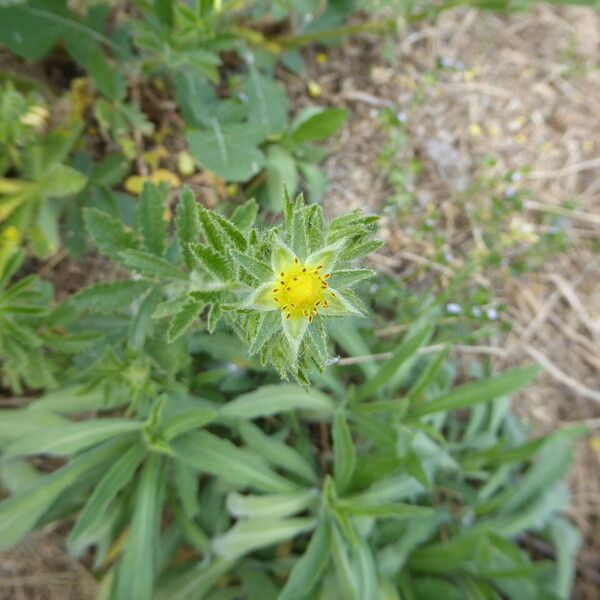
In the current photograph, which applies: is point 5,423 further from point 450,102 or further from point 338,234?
point 450,102

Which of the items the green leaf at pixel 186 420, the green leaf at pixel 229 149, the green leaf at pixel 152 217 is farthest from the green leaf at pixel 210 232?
the green leaf at pixel 229 149

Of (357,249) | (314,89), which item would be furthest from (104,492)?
(314,89)

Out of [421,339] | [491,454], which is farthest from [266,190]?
[491,454]

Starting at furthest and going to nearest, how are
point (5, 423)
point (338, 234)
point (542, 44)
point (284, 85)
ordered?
point (542, 44) → point (284, 85) → point (5, 423) → point (338, 234)

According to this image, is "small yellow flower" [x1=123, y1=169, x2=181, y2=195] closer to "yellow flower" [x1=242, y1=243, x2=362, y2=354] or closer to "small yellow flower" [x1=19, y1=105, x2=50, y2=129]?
"small yellow flower" [x1=19, y1=105, x2=50, y2=129]

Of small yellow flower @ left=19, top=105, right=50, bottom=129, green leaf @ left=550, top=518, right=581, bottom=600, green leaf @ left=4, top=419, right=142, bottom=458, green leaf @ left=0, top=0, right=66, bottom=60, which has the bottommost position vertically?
green leaf @ left=550, top=518, right=581, bottom=600

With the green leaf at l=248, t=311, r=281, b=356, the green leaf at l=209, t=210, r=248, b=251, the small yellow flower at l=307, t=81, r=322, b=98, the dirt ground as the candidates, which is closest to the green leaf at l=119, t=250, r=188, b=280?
the green leaf at l=209, t=210, r=248, b=251

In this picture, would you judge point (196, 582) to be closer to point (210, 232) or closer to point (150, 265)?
point (150, 265)
